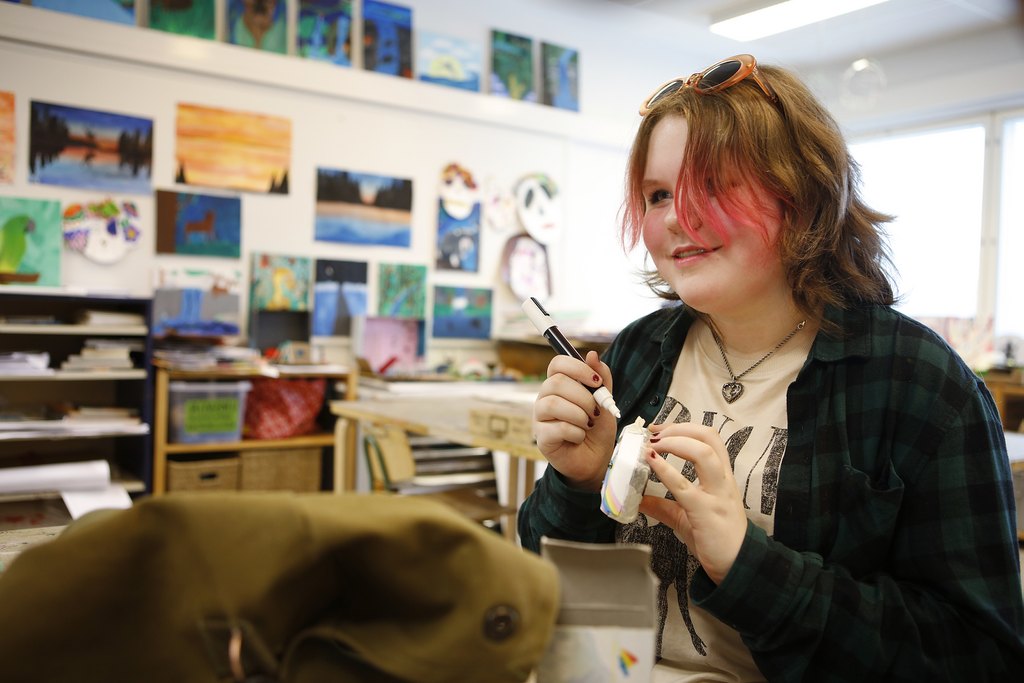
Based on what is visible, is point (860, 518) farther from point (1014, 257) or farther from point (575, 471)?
point (1014, 257)

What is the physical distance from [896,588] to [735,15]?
Answer: 5.27 m

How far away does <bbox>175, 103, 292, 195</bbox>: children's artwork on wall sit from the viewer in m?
4.45

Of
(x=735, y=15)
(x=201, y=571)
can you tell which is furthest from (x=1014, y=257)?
(x=201, y=571)

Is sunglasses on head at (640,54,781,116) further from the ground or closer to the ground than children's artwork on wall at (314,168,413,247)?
closer to the ground

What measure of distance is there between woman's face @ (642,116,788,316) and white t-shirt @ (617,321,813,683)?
104 millimetres

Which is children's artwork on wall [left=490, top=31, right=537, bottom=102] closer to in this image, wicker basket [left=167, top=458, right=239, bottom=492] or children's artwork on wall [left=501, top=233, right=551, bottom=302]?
children's artwork on wall [left=501, top=233, right=551, bottom=302]

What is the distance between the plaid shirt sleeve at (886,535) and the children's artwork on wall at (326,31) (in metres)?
4.36

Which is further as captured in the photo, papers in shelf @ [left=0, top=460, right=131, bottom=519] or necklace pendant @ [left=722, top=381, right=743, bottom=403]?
papers in shelf @ [left=0, top=460, right=131, bottom=519]

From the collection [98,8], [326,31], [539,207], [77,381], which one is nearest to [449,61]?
[326,31]

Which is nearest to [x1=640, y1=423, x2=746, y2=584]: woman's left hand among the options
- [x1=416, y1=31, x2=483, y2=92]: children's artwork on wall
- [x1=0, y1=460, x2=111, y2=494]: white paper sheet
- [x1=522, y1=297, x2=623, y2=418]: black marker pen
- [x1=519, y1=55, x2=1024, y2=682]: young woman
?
[x1=519, y1=55, x2=1024, y2=682]: young woman

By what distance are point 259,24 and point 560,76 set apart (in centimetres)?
212

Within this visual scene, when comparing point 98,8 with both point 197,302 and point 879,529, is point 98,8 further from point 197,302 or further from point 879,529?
point 879,529

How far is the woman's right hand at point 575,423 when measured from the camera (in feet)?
3.51

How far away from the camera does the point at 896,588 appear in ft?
3.10
